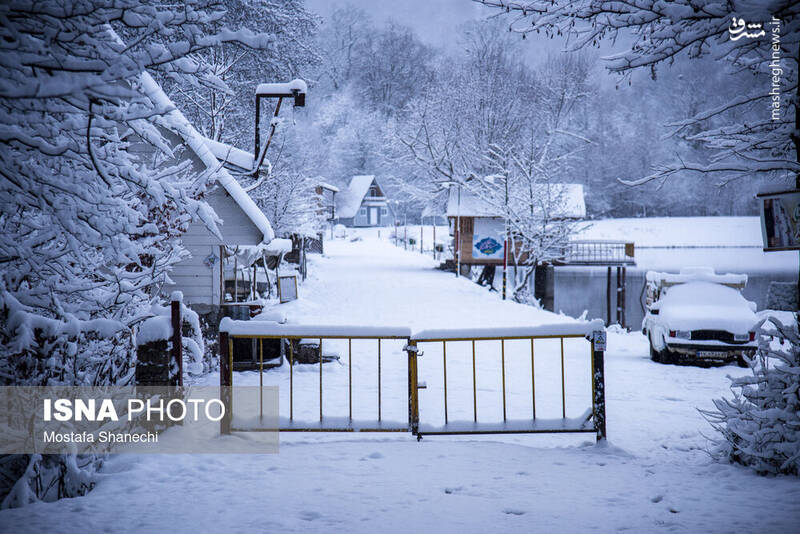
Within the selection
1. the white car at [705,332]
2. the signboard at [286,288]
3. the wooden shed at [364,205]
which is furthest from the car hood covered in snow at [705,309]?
the wooden shed at [364,205]

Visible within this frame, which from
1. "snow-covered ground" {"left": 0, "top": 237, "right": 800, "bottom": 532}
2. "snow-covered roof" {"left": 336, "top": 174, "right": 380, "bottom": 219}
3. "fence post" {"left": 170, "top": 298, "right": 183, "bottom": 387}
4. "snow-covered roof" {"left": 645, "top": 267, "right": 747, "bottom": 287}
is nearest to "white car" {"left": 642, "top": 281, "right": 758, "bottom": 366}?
"snow-covered roof" {"left": 645, "top": 267, "right": 747, "bottom": 287}

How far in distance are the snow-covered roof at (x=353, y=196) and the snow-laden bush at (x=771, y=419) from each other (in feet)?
231

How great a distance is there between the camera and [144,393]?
5.70m

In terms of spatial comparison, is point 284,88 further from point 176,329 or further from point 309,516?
point 309,516

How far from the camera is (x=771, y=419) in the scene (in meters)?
4.98

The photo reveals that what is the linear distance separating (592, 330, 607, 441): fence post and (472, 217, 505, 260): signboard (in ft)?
89.7

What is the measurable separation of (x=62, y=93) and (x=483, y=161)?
32.3 metres

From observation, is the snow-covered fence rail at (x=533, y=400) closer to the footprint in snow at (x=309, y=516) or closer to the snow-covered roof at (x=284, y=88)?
the footprint in snow at (x=309, y=516)

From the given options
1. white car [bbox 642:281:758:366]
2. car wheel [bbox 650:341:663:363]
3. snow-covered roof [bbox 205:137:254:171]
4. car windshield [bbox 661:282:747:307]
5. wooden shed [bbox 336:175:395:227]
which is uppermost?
wooden shed [bbox 336:175:395:227]

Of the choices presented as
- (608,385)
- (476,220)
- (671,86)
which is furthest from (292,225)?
(671,86)

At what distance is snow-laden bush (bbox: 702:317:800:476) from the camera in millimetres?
4906

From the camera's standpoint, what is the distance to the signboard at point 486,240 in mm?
33219

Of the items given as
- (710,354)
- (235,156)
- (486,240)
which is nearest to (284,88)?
(235,156)

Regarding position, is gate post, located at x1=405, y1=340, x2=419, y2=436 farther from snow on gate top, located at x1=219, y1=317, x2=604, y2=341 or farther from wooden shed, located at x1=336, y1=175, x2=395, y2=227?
wooden shed, located at x1=336, y1=175, x2=395, y2=227
